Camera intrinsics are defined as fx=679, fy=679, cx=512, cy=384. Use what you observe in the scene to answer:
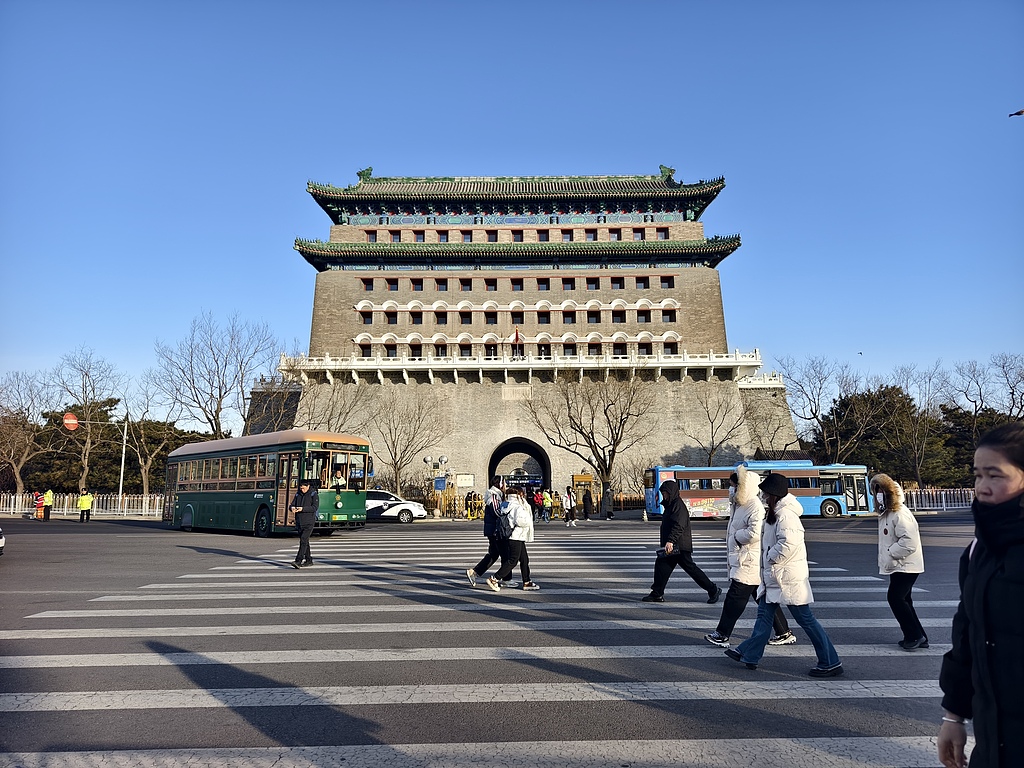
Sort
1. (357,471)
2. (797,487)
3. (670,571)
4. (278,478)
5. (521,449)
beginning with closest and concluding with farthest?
(670,571) → (278,478) → (357,471) → (797,487) → (521,449)

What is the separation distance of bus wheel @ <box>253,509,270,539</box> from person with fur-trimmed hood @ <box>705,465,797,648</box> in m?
15.2

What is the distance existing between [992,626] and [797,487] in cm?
3014

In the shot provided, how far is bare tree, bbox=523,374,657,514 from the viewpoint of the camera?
40094 mm

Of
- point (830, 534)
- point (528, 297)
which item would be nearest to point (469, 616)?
point (830, 534)

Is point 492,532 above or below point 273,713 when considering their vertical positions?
above

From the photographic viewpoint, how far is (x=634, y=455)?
42938 mm

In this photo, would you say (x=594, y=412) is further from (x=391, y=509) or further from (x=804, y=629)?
(x=804, y=629)

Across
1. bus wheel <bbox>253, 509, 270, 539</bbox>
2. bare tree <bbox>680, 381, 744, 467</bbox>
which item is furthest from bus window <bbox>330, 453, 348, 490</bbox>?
bare tree <bbox>680, 381, 744, 467</bbox>

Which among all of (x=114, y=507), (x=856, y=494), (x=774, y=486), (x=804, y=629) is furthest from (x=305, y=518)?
(x=114, y=507)

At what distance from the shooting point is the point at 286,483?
60.5ft

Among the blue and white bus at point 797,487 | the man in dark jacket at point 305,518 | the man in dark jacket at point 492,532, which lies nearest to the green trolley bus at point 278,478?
the man in dark jacket at point 305,518

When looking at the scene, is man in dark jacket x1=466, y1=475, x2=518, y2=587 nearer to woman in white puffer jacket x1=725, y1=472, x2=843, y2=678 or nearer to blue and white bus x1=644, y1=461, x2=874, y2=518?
woman in white puffer jacket x1=725, y1=472, x2=843, y2=678

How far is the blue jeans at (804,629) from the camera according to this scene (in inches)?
215

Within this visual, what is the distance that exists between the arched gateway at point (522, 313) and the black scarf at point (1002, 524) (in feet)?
130
